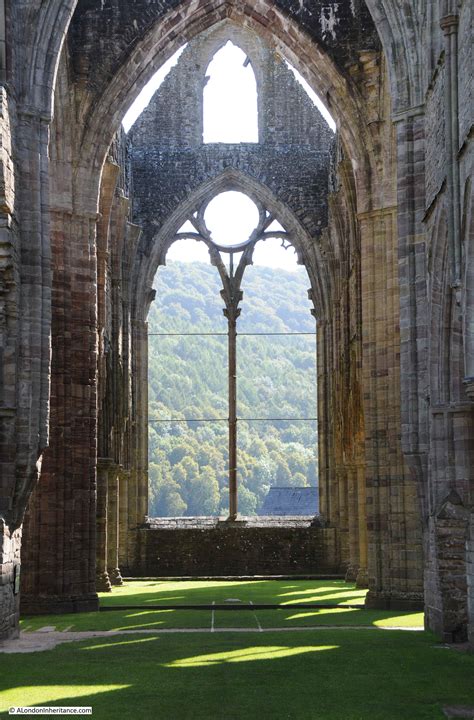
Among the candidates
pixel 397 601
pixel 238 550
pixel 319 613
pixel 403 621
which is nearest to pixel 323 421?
pixel 238 550

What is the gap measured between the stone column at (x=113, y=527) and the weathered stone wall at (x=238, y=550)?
344cm

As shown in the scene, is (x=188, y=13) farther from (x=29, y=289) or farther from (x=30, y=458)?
(x=30, y=458)

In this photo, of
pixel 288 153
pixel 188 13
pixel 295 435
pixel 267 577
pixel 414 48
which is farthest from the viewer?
pixel 295 435

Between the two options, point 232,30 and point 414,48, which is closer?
point 414,48

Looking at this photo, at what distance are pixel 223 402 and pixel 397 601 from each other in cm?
6021

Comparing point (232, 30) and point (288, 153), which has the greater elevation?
point (232, 30)

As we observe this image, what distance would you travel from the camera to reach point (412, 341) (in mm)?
13859

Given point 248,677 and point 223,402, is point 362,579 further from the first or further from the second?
→ point 223,402

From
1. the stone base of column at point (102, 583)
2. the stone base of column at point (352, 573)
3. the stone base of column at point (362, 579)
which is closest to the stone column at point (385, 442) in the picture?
the stone base of column at point (362, 579)

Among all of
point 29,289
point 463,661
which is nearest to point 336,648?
point 463,661

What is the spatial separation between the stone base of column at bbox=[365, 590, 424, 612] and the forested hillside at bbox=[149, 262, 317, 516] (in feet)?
133

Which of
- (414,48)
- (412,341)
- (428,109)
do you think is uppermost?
(414,48)

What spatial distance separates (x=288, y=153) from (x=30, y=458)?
57.4 ft

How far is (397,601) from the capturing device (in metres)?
17.1
